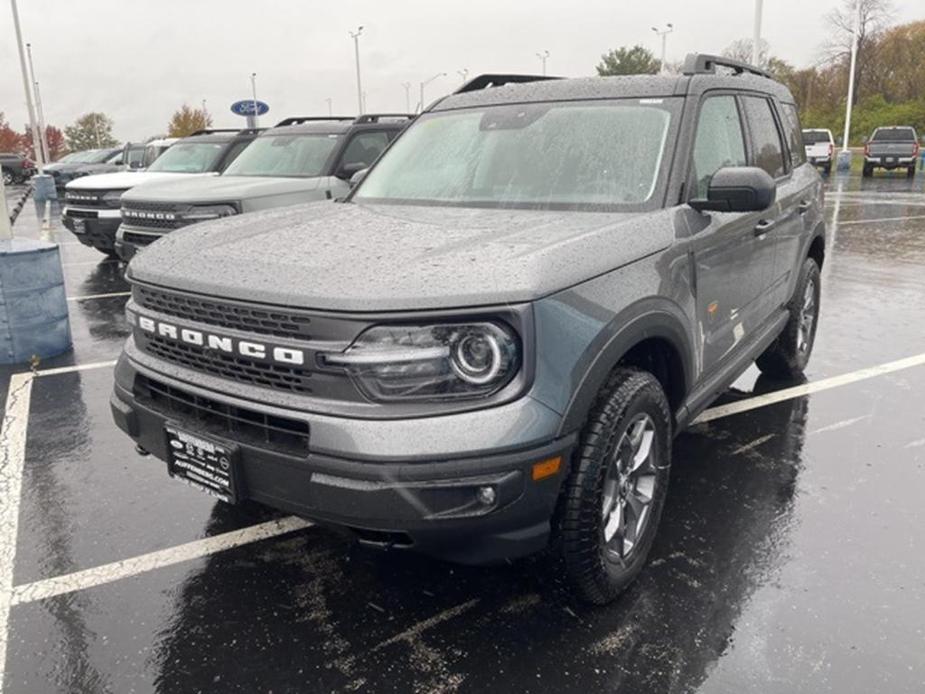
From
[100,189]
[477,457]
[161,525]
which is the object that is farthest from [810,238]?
[100,189]

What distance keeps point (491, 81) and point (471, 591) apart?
10.5 ft

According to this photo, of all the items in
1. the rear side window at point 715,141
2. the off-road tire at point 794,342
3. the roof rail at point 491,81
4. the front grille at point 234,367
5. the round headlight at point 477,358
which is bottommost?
the off-road tire at point 794,342

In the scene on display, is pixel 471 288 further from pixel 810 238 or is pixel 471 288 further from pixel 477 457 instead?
pixel 810 238

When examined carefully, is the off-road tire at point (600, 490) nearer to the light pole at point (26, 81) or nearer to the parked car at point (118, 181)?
the parked car at point (118, 181)

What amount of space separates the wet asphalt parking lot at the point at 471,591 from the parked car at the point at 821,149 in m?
30.9

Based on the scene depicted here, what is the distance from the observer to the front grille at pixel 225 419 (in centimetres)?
246

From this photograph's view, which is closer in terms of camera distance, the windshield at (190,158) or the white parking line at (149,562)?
the white parking line at (149,562)

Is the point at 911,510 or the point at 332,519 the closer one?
the point at 332,519

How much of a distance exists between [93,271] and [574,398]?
33.0ft

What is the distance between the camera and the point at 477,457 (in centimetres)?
228

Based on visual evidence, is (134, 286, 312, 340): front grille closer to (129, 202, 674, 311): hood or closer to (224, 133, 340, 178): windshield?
(129, 202, 674, 311): hood

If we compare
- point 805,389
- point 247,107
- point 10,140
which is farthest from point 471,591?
point 10,140

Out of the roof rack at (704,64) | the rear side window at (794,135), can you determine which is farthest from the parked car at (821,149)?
the roof rack at (704,64)

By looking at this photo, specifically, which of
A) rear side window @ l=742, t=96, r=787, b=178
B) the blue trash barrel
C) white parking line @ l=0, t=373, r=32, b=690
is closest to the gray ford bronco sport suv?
rear side window @ l=742, t=96, r=787, b=178
